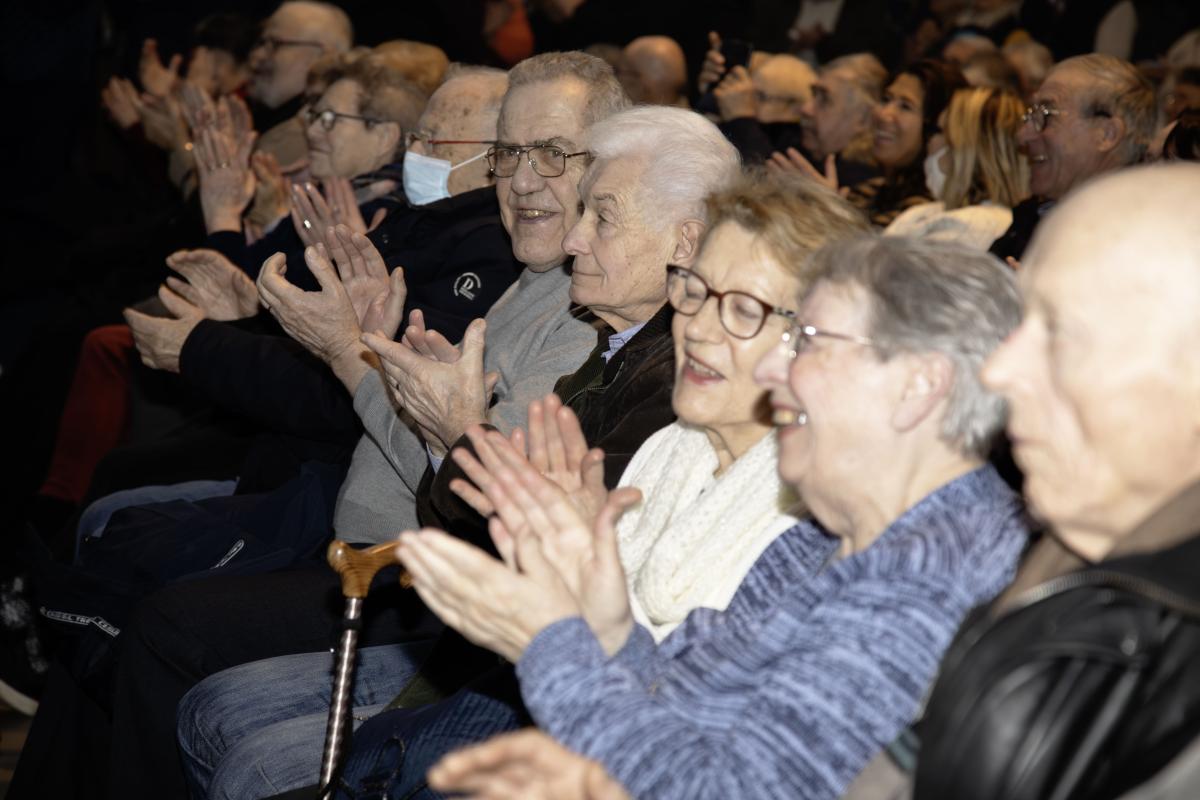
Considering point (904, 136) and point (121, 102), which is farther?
point (121, 102)

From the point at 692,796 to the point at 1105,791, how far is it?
404mm

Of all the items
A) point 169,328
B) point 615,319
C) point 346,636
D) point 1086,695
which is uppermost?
point 1086,695

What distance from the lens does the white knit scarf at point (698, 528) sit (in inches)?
73.9

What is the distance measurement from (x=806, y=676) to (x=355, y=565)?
92cm

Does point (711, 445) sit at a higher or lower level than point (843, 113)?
higher

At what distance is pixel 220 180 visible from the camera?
13.3 ft

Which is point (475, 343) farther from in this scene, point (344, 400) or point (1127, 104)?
point (1127, 104)

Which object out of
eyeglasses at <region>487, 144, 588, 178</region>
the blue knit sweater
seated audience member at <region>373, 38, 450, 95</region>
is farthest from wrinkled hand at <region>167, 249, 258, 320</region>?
the blue knit sweater

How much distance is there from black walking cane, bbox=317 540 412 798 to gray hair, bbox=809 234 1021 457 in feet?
3.02

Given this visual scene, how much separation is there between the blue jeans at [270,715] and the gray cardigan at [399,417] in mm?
300

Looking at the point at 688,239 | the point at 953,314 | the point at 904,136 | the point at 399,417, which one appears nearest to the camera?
the point at 953,314

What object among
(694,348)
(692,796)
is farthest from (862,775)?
(694,348)

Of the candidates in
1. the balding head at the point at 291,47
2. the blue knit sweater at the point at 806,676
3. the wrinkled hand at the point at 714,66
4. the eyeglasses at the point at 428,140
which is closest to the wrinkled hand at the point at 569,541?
the blue knit sweater at the point at 806,676

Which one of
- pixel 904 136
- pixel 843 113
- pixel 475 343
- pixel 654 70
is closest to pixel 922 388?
pixel 475 343
